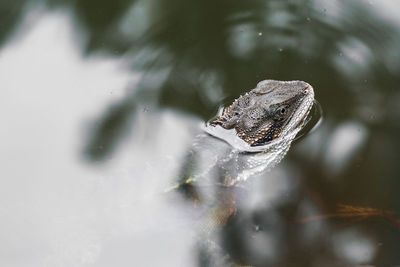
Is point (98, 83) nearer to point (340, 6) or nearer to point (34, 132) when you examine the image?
point (34, 132)

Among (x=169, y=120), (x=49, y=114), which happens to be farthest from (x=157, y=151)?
(x=49, y=114)

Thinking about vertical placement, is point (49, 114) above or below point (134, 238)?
above

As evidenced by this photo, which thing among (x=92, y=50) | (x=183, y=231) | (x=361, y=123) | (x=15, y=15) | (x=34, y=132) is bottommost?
(x=183, y=231)

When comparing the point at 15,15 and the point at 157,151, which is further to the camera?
the point at 15,15

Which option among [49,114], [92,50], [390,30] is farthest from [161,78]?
[390,30]

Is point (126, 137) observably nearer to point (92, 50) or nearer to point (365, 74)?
point (92, 50)

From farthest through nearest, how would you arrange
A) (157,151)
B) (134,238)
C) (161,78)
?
(161,78), (157,151), (134,238)

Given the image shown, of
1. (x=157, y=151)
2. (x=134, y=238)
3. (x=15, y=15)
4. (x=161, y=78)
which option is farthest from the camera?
(x=15, y=15)
